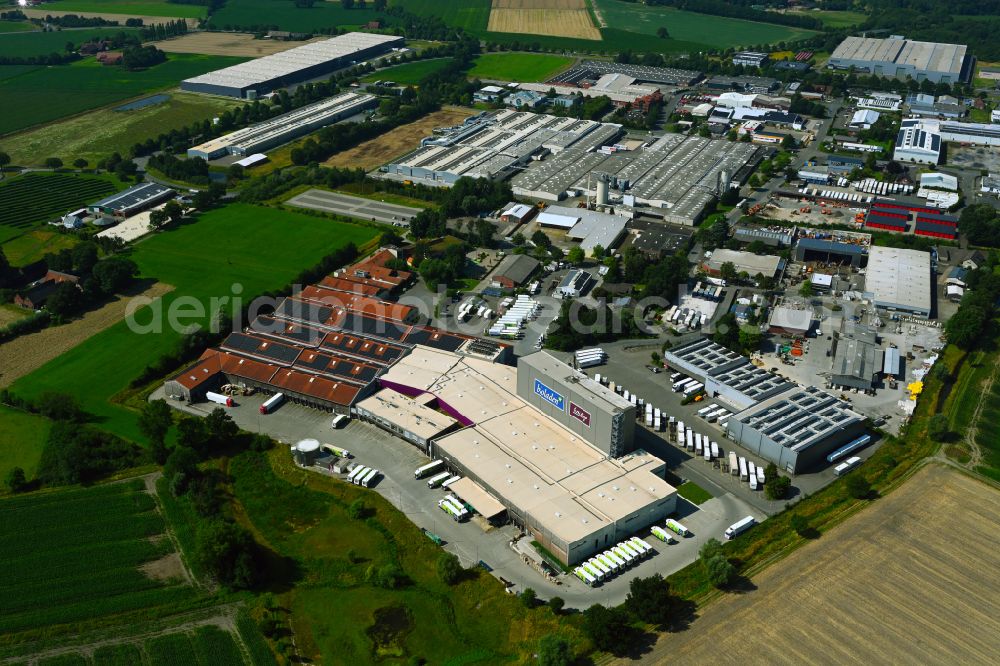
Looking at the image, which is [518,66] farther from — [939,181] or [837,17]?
[837,17]

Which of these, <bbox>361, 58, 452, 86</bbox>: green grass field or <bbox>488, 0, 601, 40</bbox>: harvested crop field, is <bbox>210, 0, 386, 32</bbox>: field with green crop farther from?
<bbox>361, 58, 452, 86</bbox>: green grass field

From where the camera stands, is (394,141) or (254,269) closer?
(254,269)

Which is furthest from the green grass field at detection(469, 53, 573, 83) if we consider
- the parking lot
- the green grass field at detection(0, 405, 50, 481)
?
the green grass field at detection(0, 405, 50, 481)

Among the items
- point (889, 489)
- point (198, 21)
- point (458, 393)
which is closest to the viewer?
point (889, 489)

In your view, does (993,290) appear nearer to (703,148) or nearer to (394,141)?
(703,148)

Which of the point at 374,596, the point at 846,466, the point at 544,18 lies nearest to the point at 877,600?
the point at 846,466

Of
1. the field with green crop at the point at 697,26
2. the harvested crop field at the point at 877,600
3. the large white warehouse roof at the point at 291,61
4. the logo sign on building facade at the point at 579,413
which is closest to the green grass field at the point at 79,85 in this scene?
the large white warehouse roof at the point at 291,61

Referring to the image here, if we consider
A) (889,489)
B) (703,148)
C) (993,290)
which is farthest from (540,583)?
(703,148)
